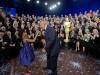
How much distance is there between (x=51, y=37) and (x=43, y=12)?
12.4 metres

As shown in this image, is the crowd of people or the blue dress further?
the crowd of people

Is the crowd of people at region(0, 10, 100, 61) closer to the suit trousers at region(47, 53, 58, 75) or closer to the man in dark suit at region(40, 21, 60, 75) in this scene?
the man in dark suit at region(40, 21, 60, 75)

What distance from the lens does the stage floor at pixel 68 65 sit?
10086 mm

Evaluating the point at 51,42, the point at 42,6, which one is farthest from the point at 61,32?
the point at 51,42

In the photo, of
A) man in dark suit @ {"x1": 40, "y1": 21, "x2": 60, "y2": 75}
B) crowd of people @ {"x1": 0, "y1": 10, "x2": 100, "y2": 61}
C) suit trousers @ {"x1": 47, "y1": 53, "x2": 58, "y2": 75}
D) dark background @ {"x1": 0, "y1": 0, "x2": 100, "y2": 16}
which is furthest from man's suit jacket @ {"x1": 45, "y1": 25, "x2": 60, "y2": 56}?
dark background @ {"x1": 0, "y1": 0, "x2": 100, "y2": 16}

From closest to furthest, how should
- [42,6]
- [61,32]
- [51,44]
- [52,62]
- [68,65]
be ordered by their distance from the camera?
[51,44], [52,62], [68,65], [61,32], [42,6]

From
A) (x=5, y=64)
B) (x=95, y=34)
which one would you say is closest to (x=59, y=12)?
(x=95, y=34)

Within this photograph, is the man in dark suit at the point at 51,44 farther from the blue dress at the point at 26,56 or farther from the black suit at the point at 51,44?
the blue dress at the point at 26,56

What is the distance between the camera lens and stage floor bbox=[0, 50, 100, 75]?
33.1ft

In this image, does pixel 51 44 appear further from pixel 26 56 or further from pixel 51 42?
pixel 26 56

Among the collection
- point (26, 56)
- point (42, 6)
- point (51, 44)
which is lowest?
point (26, 56)

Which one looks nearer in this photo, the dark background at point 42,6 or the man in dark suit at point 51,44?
the man in dark suit at point 51,44

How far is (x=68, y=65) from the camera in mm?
11258

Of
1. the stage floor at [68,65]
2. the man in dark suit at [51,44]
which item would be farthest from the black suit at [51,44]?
the stage floor at [68,65]
